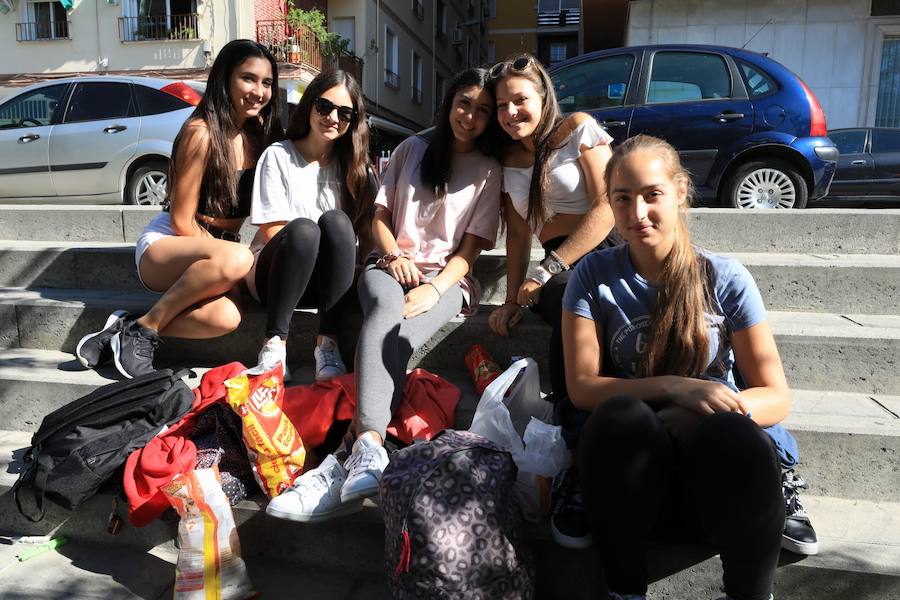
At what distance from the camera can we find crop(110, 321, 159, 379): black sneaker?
2.70m

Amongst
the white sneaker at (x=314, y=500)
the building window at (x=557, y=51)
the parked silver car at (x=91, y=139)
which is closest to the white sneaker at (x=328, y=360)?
the white sneaker at (x=314, y=500)

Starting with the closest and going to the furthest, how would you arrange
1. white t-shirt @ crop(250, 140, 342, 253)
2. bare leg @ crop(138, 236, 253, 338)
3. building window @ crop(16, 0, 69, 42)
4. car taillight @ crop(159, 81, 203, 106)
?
bare leg @ crop(138, 236, 253, 338) < white t-shirt @ crop(250, 140, 342, 253) < car taillight @ crop(159, 81, 203, 106) < building window @ crop(16, 0, 69, 42)

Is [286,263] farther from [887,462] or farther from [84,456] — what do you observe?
[887,462]

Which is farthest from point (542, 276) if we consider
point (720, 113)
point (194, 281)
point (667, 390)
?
point (720, 113)

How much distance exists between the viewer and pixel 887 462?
84.3 inches

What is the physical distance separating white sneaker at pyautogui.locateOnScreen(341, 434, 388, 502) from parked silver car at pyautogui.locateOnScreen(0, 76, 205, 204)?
528cm

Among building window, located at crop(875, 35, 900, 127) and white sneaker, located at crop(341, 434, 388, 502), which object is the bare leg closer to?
white sneaker, located at crop(341, 434, 388, 502)

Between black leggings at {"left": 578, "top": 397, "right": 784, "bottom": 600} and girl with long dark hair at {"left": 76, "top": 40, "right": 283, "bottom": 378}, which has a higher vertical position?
girl with long dark hair at {"left": 76, "top": 40, "right": 283, "bottom": 378}

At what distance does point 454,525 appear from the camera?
1701mm

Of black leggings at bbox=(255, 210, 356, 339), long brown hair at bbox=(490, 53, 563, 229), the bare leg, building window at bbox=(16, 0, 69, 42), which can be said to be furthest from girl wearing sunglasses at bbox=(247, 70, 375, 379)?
building window at bbox=(16, 0, 69, 42)

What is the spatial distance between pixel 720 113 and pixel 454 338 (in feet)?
12.1

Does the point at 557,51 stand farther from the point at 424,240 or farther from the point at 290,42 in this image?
the point at 424,240

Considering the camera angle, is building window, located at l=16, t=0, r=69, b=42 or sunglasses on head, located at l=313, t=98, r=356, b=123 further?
building window, located at l=16, t=0, r=69, b=42

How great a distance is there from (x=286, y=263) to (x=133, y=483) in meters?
0.97
